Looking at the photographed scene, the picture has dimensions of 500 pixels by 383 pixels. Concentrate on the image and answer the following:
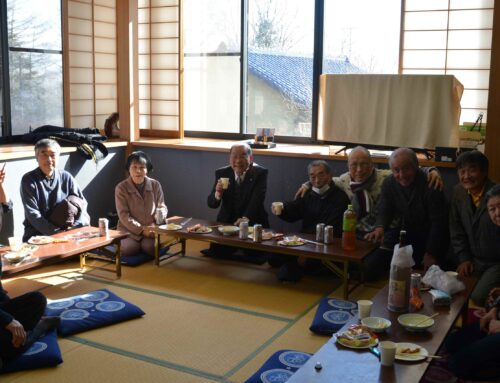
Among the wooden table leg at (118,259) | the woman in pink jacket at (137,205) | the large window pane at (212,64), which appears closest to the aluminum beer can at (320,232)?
the woman in pink jacket at (137,205)

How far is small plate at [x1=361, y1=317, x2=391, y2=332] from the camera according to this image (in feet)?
8.83

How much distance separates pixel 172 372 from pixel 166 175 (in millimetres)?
3527

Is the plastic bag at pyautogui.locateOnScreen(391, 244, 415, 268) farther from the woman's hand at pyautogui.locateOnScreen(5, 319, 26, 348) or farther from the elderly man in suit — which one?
the elderly man in suit

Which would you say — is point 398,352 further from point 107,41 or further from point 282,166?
point 107,41

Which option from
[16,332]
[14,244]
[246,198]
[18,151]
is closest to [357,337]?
[16,332]

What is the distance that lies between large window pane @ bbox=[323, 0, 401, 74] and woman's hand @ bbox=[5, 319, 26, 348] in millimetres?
4121

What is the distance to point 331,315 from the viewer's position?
3.87 metres

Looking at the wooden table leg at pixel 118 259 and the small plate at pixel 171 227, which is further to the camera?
the small plate at pixel 171 227

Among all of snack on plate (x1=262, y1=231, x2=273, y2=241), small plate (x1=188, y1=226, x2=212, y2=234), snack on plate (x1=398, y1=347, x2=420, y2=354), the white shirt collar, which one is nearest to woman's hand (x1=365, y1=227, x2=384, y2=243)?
the white shirt collar

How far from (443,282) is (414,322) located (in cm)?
53

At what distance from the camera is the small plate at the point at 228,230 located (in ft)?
15.6

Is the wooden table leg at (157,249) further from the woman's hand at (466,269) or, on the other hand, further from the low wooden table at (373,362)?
the low wooden table at (373,362)

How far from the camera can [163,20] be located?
688 cm

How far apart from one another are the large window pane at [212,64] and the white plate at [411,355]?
452 centimetres
